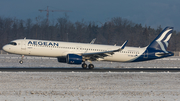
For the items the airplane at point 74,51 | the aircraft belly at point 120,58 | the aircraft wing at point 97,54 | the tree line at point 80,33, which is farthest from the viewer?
the tree line at point 80,33

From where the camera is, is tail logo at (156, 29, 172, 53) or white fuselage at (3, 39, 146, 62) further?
tail logo at (156, 29, 172, 53)

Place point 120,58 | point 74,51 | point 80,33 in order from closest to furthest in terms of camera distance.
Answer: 1. point 74,51
2. point 120,58
3. point 80,33

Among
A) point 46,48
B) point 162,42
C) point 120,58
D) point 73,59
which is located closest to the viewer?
point 73,59

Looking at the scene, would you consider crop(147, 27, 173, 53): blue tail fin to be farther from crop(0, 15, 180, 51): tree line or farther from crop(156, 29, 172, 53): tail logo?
crop(0, 15, 180, 51): tree line

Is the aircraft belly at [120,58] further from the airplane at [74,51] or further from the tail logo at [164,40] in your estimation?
the tail logo at [164,40]

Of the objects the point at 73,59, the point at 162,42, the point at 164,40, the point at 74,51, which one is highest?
the point at 164,40

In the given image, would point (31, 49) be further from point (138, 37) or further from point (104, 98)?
point (138, 37)

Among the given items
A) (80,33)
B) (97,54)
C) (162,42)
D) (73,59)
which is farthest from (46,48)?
(80,33)

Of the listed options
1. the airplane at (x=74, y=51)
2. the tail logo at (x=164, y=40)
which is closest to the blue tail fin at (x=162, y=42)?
the tail logo at (x=164, y=40)

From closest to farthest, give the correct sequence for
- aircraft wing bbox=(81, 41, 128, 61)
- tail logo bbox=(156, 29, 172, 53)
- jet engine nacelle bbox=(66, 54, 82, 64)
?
1. jet engine nacelle bbox=(66, 54, 82, 64)
2. aircraft wing bbox=(81, 41, 128, 61)
3. tail logo bbox=(156, 29, 172, 53)

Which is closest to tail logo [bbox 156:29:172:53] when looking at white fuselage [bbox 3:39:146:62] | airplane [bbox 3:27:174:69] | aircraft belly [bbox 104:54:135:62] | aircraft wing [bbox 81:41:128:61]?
airplane [bbox 3:27:174:69]

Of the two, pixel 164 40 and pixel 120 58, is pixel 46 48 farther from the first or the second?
pixel 164 40

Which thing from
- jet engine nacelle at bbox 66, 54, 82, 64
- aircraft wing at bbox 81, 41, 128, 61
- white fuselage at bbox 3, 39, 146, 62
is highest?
white fuselage at bbox 3, 39, 146, 62

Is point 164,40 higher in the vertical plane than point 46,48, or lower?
higher
